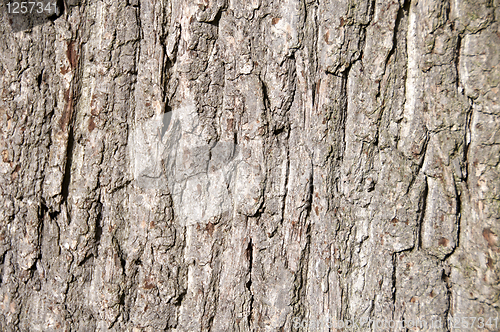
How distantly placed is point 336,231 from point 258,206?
0.31 meters

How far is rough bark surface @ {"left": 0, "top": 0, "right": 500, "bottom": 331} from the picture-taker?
1.10 m

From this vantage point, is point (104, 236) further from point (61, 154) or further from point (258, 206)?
point (258, 206)

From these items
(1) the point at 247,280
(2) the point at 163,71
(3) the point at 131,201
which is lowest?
(1) the point at 247,280

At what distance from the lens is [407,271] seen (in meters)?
1.15

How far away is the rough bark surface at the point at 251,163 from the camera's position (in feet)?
3.62

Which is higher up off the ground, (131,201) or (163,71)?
(163,71)

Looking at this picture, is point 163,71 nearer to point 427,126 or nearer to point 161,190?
point 161,190

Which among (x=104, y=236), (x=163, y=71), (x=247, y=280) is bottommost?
(x=247, y=280)

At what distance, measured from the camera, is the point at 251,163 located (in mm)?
1183

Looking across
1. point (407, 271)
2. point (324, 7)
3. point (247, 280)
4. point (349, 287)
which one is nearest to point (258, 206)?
point (247, 280)

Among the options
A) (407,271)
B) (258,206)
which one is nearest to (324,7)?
(258,206)

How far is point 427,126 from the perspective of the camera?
112cm

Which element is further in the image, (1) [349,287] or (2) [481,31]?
(1) [349,287]

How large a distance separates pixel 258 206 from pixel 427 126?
0.69m
